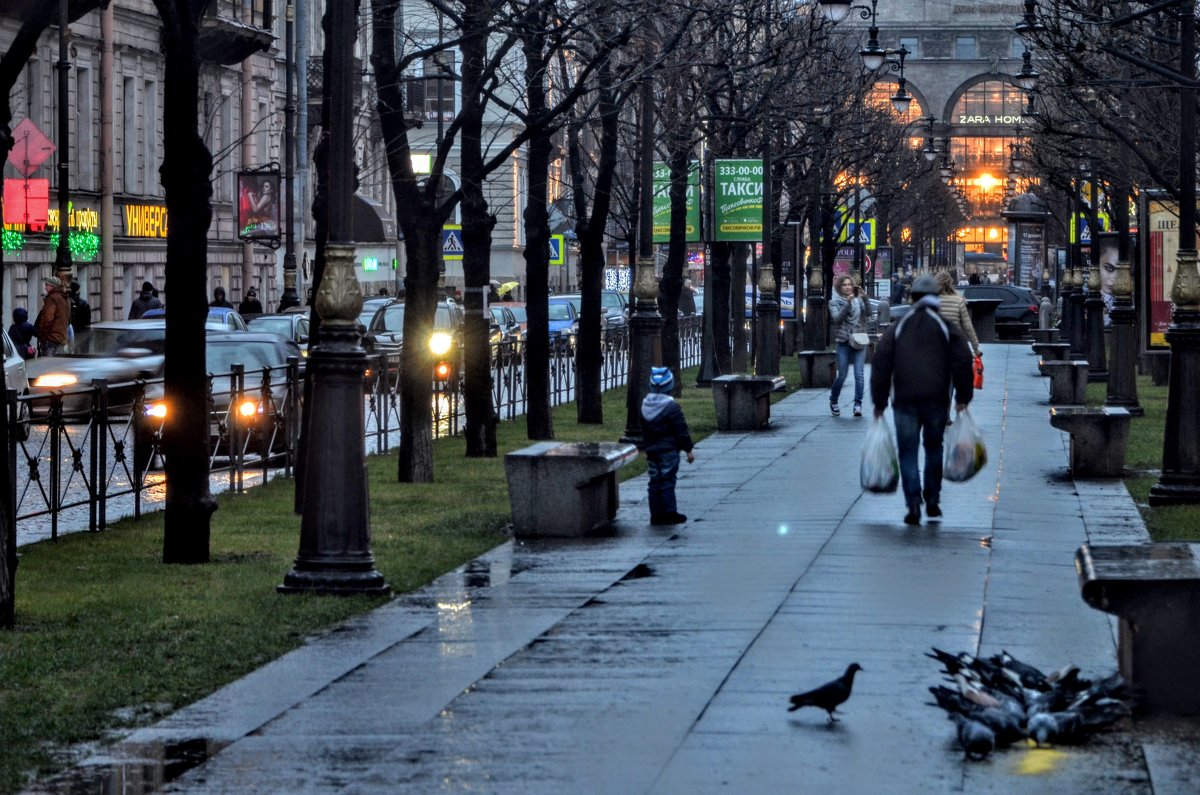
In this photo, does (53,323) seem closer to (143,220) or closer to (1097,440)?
(143,220)

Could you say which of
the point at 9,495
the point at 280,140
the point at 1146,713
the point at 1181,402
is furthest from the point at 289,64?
the point at 1146,713

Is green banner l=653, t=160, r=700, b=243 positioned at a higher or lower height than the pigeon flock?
higher

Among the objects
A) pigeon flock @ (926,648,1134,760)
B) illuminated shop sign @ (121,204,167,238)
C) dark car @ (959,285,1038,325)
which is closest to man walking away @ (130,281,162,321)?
illuminated shop sign @ (121,204,167,238)

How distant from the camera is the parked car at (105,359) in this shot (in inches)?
1091

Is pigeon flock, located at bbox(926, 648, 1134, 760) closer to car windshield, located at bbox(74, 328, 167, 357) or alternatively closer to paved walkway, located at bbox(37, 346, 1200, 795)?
paved walkway, located at bbox(37, 346, 1200, 795)

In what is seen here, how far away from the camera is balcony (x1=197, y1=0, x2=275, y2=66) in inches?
2068

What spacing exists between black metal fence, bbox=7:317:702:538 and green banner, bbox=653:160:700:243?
27.9 feet

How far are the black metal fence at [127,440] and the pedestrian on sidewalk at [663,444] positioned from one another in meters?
2.21

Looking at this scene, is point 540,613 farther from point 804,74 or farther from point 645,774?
point 804,74

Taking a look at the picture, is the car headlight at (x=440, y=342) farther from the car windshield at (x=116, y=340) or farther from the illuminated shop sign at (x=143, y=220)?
the illuminated shop sign at (x=143, y=220)

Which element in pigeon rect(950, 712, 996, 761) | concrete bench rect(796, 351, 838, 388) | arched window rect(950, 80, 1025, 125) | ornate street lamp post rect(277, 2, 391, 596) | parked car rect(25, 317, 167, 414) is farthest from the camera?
arched window rect(950, 80, 1025, 125)

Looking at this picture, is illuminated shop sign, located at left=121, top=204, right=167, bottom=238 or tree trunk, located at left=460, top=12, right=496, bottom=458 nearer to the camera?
tree trunk, located at left=460, top=12, right=496, bottom=458

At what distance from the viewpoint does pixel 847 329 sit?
90.9ft

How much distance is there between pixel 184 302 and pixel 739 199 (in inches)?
729
